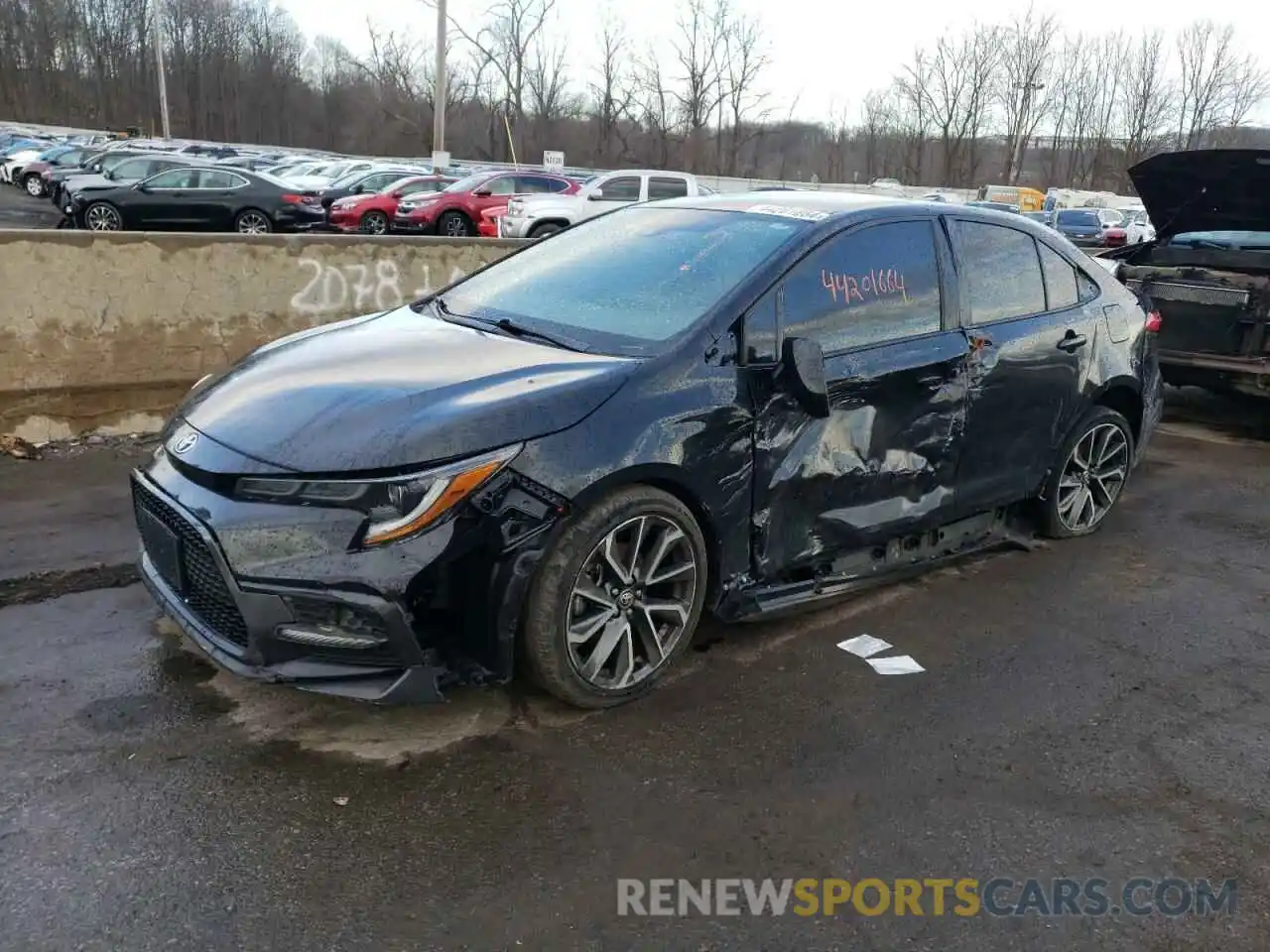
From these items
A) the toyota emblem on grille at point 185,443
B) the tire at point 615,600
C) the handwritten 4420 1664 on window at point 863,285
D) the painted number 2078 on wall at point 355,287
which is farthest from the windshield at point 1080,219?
the toyota emblem on grille at point 185,443

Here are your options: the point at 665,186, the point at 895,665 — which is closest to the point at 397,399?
the point at 895,665

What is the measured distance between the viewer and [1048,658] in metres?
4.04

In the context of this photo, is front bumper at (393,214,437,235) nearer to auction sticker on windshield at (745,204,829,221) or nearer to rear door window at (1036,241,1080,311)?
rear door window at (1036,241,1080,311)

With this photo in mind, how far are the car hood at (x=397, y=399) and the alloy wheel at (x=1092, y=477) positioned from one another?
2.94m

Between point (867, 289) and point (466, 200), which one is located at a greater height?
point (466, 200)

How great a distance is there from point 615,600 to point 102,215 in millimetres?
19001

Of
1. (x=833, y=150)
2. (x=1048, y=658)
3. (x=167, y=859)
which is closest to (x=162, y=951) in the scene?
(x=167, y=859)

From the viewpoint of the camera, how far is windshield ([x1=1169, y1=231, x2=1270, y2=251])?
7.99 m

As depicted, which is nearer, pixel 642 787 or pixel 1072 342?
pixel 642 787

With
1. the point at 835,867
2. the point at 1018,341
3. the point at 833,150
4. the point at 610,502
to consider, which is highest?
the point at 833,150

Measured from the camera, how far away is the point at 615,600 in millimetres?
3344

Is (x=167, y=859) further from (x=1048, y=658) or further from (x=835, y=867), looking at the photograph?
(x=1048, y=658)

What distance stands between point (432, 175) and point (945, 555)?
21784 mm

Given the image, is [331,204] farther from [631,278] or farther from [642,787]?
[642,787]
